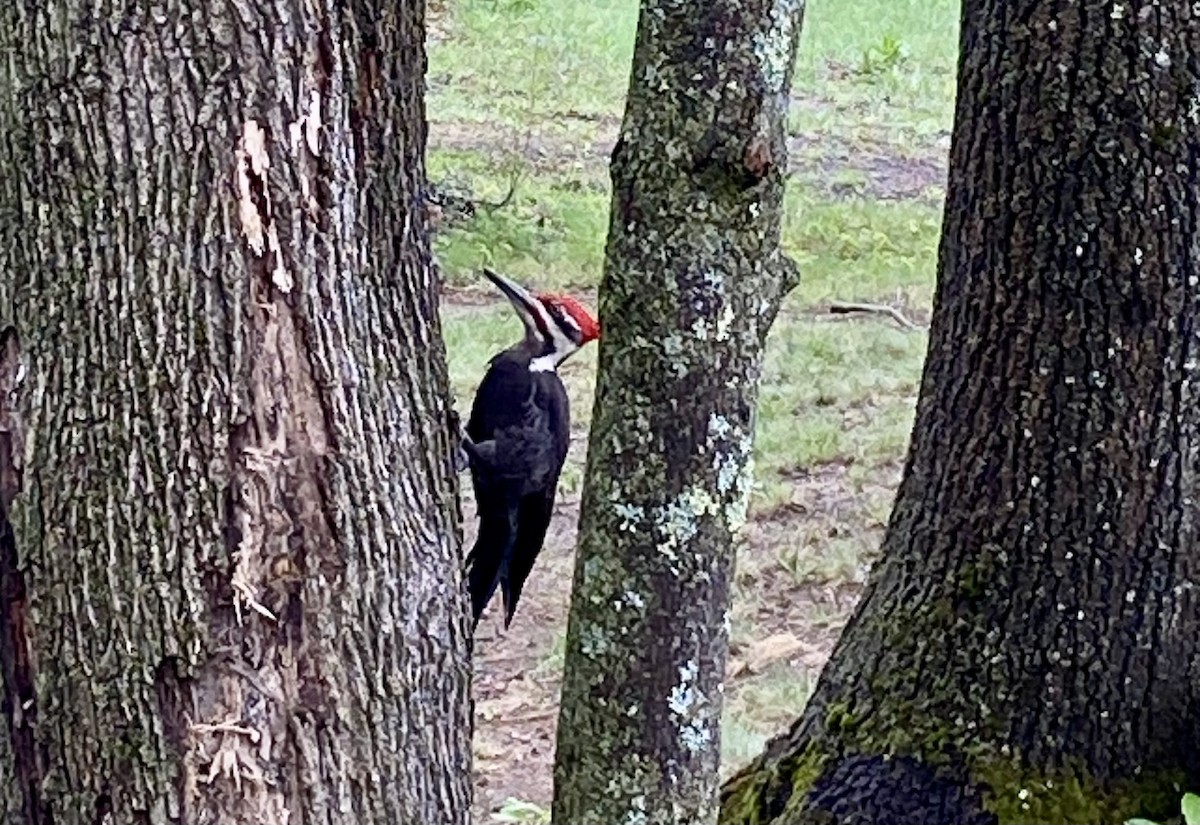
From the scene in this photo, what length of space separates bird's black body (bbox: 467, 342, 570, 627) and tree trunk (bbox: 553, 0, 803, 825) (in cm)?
184

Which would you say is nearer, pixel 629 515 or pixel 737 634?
pixel 629 515

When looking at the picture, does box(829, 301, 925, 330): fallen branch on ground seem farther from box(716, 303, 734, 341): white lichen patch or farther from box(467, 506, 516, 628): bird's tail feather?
box(716, 303, 734, 341): white lichen patch

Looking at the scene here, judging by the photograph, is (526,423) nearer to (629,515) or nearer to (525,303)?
(525,303)

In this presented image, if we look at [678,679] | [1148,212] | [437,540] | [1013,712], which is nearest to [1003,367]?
[1148,212]

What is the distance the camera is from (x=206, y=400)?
7.23 ft

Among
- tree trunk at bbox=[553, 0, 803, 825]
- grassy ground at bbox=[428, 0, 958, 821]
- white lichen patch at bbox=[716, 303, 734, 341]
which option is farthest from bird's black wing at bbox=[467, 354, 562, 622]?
white lichen patch at bbox=[716, 303, 734, 341]

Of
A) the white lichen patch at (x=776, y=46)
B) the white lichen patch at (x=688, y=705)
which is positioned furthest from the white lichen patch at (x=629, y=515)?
the white lichen patch at (x=776, y=46)

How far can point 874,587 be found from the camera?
4102 millimetres

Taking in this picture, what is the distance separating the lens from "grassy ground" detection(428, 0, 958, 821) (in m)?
6.22

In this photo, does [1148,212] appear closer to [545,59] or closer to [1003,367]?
[1003,367]

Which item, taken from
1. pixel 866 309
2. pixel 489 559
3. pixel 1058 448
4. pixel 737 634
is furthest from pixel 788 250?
pixel 1058 448

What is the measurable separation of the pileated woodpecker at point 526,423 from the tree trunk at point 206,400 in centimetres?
275

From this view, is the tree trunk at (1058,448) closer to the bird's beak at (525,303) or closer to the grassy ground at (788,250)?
the bird's beak at (525,303)

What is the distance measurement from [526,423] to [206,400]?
9.81ft
